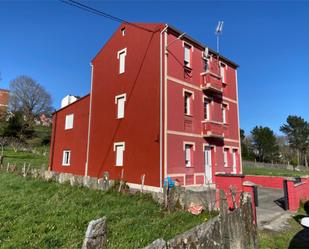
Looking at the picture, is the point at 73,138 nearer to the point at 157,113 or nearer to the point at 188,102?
the point at 157,113

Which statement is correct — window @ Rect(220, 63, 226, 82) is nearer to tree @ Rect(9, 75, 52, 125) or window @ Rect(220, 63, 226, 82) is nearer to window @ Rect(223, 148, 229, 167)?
window @ Rect(223, 148, 229, 167)

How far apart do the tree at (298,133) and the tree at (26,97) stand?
216 feet

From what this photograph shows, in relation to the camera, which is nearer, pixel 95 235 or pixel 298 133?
pixel 95 235

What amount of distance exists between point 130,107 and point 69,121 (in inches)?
353

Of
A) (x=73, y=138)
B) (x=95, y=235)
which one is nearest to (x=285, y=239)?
(x=95, y=235)

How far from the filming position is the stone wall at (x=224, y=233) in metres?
3.22

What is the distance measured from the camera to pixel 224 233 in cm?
448

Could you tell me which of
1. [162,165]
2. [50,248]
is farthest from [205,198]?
[162,165]

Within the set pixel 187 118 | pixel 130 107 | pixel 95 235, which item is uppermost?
pixel 130 107

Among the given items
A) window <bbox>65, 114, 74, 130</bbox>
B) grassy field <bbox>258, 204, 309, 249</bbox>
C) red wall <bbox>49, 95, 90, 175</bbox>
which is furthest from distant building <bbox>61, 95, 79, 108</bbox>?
grassy field <bbox>258, 204, 309, 249</bbox>

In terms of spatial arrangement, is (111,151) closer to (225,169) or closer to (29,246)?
(225,169)

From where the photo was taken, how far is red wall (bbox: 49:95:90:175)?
20703 mm

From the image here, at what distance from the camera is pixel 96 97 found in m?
20.2

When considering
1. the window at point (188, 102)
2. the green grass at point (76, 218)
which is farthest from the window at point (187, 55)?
the green grass at point (76, 218)
